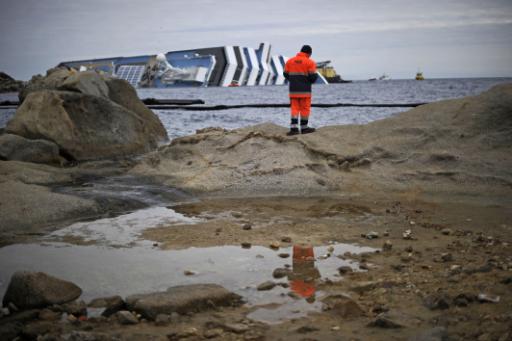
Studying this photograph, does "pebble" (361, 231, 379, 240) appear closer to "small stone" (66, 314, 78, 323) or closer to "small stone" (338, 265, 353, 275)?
"small stone" (338, 265, 353, 275)

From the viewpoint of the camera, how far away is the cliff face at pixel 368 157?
7.45m

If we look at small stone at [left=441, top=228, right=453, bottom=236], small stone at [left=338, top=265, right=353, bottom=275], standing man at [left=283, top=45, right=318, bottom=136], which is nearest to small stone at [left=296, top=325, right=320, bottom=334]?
small stone at [left=338, top=265, right=353, bottom=275]

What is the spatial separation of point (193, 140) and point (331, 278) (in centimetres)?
541

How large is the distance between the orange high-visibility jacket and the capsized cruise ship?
78.6m

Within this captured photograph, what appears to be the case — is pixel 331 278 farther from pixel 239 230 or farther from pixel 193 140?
pixel 193 140

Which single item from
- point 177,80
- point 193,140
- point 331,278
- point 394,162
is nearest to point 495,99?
point 394,162

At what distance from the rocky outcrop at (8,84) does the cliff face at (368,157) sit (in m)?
92.1

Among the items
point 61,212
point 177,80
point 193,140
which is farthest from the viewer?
point 177,80

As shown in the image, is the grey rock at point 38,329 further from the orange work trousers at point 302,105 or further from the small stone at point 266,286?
the orange work trousers at point 302,105

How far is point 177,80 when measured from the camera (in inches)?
3625

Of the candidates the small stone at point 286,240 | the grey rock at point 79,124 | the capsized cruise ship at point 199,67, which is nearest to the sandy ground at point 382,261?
the small stone at point 286,240

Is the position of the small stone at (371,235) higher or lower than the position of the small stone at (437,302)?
lower

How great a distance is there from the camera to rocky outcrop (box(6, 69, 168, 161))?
34.7ft

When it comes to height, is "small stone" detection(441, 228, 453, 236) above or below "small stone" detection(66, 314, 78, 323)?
above
